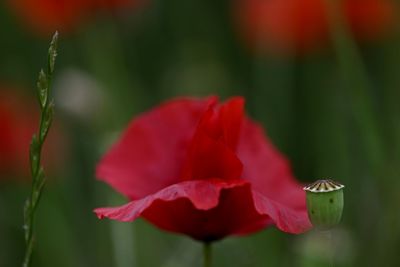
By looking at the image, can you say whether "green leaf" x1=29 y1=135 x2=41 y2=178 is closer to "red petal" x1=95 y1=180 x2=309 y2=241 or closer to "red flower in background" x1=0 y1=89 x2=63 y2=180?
"red petal" x1=95 y1=180 x2=309 y2=241

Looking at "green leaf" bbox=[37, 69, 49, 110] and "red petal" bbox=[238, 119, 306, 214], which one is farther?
"red petal" bbox=[238, 119, 306, 214]

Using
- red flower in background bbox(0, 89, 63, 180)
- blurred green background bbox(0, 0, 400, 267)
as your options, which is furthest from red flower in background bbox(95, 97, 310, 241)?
red flower in background bbox(0, 89, 63, 180)

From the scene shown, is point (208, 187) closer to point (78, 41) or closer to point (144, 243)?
point (144, 243)

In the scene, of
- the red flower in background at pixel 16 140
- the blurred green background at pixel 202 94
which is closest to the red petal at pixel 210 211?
the blurred green background at pixel 202 94

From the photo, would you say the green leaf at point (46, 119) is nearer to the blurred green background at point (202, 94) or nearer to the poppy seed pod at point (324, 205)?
the poppy seed pod at point (324, 205)

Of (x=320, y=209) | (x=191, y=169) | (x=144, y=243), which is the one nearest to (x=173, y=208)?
(x=191, y=169)

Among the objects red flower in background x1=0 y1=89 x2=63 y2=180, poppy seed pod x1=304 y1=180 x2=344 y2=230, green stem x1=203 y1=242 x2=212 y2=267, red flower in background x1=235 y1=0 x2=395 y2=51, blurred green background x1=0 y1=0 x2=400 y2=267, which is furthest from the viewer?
red flower in background x1=235 y1=0 x2=395 y2=51
